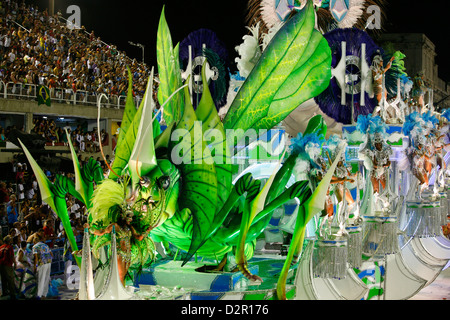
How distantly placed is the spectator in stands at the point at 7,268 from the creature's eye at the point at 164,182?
2.83 m

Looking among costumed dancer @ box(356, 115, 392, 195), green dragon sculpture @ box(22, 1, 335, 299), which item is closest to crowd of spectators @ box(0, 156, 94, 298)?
green dragon sculpture @ box(22, 1, 335, 299)

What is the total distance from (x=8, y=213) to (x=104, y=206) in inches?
244

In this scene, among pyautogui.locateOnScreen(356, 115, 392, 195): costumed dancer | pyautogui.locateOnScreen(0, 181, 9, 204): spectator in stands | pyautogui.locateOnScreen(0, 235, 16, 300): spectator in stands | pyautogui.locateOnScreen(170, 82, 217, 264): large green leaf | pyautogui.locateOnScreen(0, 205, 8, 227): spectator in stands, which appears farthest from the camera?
pyautogui.locateOnScreen(0, 181, 9, 204): spectator in stands

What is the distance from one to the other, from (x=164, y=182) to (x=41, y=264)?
128 inches

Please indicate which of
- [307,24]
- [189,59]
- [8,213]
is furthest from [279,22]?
[8,213]

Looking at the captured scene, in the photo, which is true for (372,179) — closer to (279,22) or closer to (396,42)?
(279,22)

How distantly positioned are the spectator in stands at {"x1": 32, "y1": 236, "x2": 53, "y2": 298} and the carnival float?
5.84ft

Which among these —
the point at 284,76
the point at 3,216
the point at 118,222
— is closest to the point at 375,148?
the point at 284,76

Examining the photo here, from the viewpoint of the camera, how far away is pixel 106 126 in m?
16.5

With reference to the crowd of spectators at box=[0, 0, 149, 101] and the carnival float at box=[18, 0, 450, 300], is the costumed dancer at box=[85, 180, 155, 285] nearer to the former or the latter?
the carnival float at box=[18, 0, 450, 300]

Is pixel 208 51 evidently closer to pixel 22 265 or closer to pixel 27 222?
pixel 22 265

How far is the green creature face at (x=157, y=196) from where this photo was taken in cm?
420

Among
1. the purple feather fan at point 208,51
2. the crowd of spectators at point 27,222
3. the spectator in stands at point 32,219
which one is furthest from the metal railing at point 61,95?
the purple feather fan at point 208,51

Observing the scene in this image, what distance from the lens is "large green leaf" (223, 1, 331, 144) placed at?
200 inches
